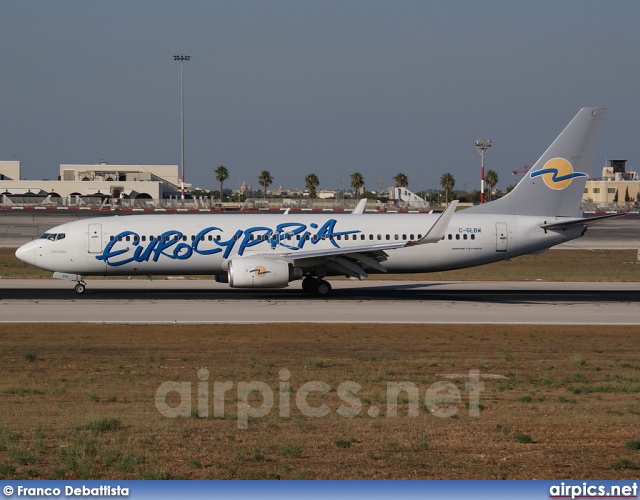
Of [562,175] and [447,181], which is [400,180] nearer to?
[447,181]

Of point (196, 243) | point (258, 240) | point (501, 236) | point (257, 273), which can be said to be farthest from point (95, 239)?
point (501, 236)

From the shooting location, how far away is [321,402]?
58.1ft

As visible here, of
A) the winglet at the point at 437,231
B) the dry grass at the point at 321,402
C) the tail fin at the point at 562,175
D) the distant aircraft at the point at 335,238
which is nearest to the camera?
the dry grass at the point at 321,402

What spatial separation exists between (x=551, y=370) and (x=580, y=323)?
33.4ft

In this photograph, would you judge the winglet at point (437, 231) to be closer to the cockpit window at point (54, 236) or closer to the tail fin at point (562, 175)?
the tail fin at point (562, 175)

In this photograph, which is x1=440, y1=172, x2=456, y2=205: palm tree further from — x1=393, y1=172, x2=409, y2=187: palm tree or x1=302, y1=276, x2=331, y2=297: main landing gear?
x1=302, y1=276, x2=331, y2=297: main landing gear

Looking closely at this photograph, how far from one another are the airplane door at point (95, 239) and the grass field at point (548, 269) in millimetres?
11532

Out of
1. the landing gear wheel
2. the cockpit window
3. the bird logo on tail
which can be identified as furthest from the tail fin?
the cockpit window

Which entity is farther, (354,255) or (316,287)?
(316,287)

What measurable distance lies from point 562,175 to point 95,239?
22.4 metres

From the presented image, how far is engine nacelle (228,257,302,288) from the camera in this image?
37250 millimetres

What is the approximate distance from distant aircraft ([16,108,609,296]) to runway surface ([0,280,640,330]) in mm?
1421

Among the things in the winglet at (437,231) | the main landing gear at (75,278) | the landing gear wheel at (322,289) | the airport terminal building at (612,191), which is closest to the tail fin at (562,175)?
the winglet at (437,231)

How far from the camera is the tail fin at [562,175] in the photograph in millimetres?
41656
